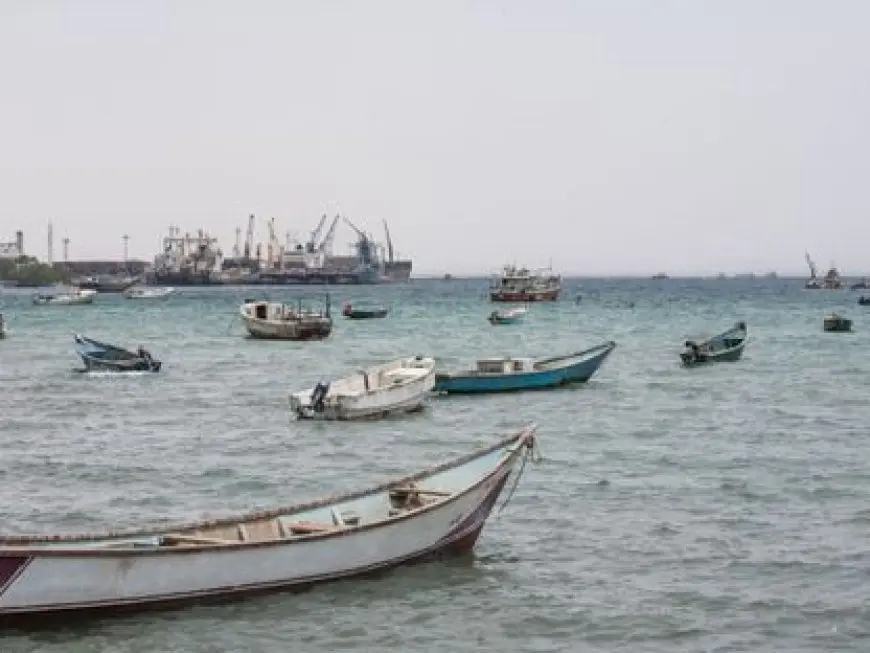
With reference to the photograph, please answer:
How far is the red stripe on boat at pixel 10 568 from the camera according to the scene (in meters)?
17.2

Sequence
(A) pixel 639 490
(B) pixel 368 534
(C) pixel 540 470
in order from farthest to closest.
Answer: (C) pixel 540 470, (A) pixel 639 490, (B) pixel 368 534

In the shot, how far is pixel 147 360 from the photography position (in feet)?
200

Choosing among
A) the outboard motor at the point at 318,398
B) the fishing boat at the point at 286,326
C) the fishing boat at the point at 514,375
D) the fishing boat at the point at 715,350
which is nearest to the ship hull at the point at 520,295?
the fishing boat at the point at 286,326

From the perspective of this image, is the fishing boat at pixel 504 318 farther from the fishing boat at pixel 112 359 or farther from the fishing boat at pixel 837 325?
the fishing boat at pixel 112 359

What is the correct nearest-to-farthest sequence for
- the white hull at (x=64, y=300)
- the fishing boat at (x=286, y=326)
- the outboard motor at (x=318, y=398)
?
the outboard motor at (x=318, y=398), the fishing boat at (x=286, y=326), the white hull at (x=64, y=300)

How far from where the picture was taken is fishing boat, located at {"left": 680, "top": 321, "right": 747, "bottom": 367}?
2557 inches

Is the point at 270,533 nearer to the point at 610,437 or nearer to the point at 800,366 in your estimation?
the point at 610,437

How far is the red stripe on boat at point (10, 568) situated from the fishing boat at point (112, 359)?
4379 cm

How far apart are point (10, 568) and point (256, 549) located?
3.49 m

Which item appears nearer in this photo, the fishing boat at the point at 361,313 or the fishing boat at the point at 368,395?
the fishing boat at the point at 368,395

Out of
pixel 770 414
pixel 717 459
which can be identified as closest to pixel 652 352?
pixel 770 414

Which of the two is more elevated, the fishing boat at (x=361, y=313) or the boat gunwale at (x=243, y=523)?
the boat gunwale at (x=243, y=523)

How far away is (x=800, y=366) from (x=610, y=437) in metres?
31.5

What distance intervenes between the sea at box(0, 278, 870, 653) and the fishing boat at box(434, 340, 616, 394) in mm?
645
